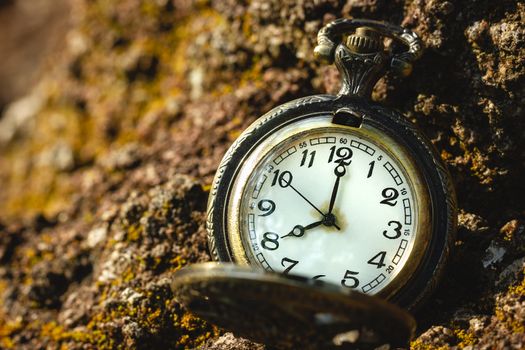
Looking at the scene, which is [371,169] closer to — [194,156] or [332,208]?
[332,208]

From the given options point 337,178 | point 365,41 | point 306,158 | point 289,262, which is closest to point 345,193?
point 337,178

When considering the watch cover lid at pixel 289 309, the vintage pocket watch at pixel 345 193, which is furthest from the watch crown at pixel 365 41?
the watch cover lid at pixel 289 309

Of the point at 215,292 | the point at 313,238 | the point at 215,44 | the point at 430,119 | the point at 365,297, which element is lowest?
the point at 365,297

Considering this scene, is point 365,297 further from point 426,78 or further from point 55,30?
point 55,30

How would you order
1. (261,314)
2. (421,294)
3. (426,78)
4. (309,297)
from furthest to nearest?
(426,78), (421,294), (261,314), (309,297)

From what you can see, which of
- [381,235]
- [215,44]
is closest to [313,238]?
[381,235]

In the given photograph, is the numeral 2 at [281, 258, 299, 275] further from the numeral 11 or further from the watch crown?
the watch crown

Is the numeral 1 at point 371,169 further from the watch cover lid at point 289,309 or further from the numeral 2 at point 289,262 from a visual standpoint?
the watch cover lid at point 289,309
